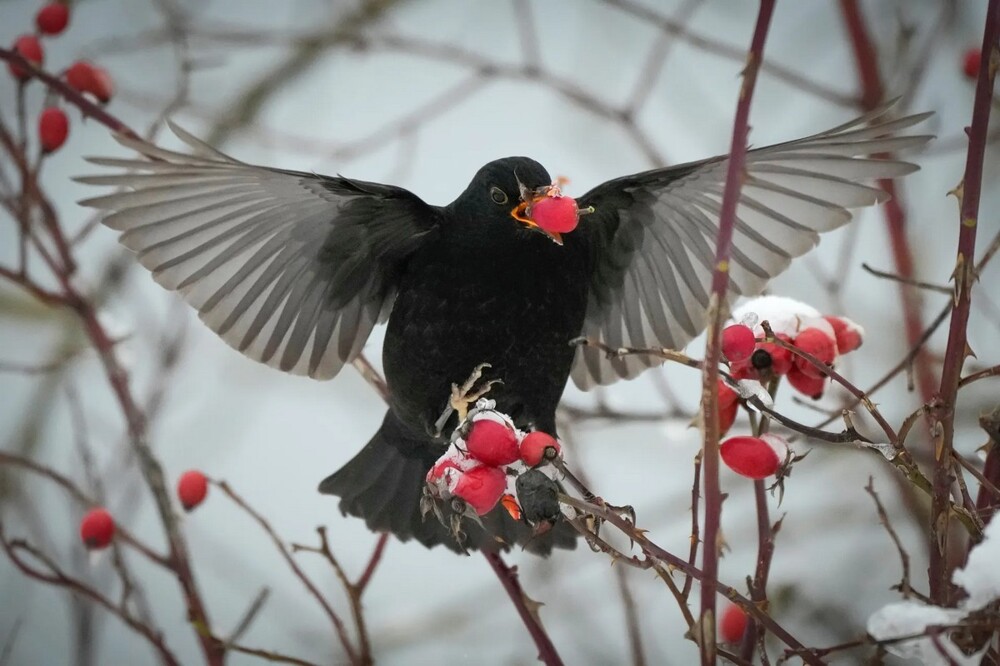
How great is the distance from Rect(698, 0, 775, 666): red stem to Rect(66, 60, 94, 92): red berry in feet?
→ 5.35

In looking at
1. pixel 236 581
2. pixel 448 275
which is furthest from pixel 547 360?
pixel 236 581

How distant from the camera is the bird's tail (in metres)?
1.88

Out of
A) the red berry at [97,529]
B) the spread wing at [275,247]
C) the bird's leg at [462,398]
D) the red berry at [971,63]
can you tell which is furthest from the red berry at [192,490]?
the red berry at [971,63]

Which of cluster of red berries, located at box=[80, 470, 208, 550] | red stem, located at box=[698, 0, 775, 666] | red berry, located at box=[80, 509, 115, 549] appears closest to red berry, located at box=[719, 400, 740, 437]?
red stem, located at box=[698, 0, 775, 666]

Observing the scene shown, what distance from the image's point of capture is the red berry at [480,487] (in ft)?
3.91

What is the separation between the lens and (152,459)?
171 centimetres

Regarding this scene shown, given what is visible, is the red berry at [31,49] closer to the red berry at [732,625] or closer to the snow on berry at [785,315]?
the snow on berry at [785,315]

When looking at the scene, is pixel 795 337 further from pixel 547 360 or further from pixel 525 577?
pixel 525 577

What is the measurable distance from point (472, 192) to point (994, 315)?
3.18 feet

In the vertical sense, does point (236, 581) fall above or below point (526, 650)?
above

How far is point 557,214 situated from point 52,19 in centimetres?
133

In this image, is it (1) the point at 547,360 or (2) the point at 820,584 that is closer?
(1) the point at 547,360

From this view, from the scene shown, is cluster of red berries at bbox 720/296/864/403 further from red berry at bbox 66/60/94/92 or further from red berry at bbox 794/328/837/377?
red berry at bbox 66/60/94/92

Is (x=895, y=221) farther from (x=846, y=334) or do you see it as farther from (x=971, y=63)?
(x=846, y=334)
